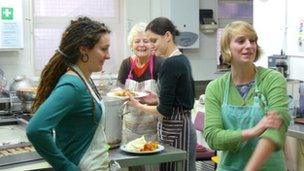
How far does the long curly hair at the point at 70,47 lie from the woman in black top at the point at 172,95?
865 mm

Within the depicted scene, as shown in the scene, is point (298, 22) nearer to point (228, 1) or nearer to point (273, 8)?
point (273, 8)

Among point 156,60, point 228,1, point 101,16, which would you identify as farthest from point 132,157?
point 228,1

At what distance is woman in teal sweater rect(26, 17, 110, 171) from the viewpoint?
144 centimetres

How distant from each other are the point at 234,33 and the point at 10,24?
2.66m

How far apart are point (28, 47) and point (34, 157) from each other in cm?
244

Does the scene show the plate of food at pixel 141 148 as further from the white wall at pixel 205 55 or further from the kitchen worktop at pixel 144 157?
the white wall at pixel 205 55

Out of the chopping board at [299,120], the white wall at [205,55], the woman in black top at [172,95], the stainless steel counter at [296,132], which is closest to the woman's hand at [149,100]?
the woman in black top at [172,95]

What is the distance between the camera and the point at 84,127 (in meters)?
1.53

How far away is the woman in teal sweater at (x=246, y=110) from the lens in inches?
58.6

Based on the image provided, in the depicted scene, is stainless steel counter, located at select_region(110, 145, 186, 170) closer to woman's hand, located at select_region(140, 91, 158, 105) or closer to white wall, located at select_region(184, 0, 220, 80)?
A: woman's hand, located at select_region(140, 91, 158, 105)

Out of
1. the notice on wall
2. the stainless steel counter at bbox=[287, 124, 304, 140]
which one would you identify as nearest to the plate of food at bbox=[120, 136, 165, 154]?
the stainless steel counter at bbox=[287, 124, 304, 140]

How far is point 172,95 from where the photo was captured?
8.04ft

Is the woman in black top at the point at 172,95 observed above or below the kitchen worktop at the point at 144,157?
above

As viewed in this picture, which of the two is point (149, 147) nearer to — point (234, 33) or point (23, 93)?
point (234, 33)
